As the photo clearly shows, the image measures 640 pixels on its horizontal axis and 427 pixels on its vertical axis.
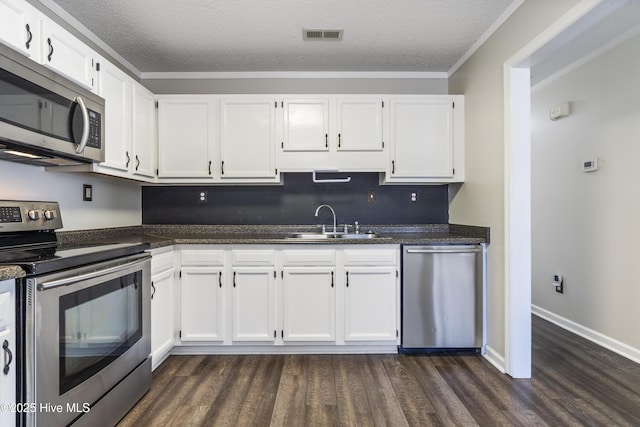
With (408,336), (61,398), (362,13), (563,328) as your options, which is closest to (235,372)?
(61,398)

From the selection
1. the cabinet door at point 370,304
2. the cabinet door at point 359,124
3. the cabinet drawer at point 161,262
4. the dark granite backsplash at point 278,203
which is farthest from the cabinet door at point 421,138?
the cabinet drawer at point 161,262

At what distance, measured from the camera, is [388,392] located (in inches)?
82.7

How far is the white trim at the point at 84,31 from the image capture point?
7.18 feet

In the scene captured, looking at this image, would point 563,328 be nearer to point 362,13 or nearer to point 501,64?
point 501,64

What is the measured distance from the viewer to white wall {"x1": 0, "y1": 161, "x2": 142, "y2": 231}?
6.28ft

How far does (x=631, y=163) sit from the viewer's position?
260cm

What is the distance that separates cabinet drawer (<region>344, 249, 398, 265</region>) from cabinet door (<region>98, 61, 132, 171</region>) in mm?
1786

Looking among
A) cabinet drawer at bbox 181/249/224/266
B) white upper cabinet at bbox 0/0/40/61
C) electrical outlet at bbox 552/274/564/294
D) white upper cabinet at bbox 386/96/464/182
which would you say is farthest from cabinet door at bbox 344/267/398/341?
white upper cabinet at bbox 0/0/40/61

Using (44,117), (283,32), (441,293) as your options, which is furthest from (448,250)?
(44,117)

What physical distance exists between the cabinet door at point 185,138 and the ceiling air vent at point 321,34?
1.02 meters

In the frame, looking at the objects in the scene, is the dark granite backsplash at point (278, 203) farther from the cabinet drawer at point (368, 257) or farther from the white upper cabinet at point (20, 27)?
the white upper cabinet at point (20, 27)

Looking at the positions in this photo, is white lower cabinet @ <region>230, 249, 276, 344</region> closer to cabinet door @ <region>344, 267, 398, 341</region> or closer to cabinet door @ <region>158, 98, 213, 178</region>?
cabinet door @ <region>344, 267, 398, 341</region>

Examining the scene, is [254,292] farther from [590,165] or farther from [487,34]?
[590,165]

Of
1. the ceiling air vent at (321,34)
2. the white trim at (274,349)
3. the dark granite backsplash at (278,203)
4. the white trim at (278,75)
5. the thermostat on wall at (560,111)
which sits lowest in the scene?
the white trim at (274,349)
